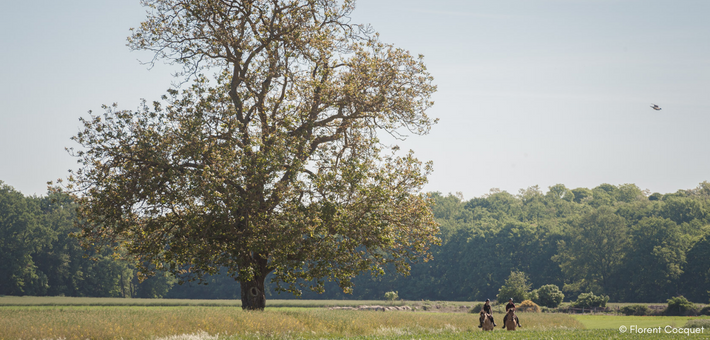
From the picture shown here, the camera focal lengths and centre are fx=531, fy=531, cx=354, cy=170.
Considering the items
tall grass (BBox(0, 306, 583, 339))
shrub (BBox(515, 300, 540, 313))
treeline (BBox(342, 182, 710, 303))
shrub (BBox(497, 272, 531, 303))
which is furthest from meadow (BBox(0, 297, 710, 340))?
treeline (BBox(342, 182, 710, 303))

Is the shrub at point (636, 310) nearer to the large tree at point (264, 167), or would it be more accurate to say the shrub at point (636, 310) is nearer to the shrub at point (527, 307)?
the shrub at point (527, 307)

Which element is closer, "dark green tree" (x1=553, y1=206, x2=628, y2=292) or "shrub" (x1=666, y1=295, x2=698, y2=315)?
"shrub" (x1=666, y1=295, x2=698, y2=315)

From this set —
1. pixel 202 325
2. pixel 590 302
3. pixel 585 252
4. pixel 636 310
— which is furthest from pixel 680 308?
pixel 202 325

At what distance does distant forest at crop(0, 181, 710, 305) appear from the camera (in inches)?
3312

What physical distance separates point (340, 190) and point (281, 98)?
6.66m

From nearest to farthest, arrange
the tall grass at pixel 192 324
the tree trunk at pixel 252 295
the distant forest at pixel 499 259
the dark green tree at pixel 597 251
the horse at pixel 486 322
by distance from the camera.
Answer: the tall grass at pixel 192 324
the tree trunk at pixel 252 295
the horse at pixel 486 322
the distant forest at pixel 499 259
the dark green tree at pixel 597 251

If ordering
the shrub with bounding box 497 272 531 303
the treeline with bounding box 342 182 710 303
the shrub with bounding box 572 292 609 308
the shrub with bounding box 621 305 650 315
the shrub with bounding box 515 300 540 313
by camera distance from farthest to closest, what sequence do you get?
the treeline with bounding box 342 182 710 303
the shrub with bounding box 572 292 609 308
the shrub with bounding box 497 272 531 303
the shrub with bounding box 621 305 650 315
the shrub with bounding box 515 300 540 313

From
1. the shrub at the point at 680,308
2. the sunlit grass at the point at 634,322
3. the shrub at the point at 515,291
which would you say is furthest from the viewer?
the shrub at the point at 515,291

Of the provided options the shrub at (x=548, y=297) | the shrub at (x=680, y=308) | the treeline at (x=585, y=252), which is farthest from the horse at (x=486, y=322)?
the treeline at (x=585, y=252)

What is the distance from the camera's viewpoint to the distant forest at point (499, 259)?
3312 inches

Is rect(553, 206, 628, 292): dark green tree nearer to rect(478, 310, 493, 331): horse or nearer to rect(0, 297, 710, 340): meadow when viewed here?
rect(478, 310, 493, 331): horse

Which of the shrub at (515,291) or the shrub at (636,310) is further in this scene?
the shrub at (515,291)

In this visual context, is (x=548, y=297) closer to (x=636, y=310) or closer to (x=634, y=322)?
(x=636, y=310)

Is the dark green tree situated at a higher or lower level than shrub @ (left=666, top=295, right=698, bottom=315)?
higher
